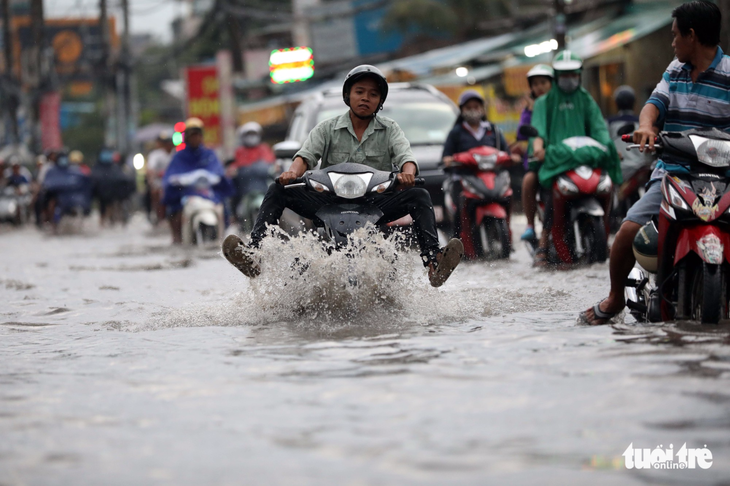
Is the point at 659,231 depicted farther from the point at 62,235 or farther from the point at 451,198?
the point at 62,235

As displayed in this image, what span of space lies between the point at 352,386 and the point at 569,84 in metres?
6.00

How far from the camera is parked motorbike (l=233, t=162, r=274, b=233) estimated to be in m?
17.4

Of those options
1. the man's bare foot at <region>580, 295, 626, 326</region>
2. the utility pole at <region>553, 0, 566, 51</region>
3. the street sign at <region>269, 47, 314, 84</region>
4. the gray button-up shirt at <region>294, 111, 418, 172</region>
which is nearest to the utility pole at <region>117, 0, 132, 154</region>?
the street sign at <region>269, 47, 314, 84</region>

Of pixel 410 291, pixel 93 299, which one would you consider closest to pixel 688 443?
pixel 410 291

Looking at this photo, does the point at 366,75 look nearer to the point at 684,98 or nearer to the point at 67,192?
the point at 684,98

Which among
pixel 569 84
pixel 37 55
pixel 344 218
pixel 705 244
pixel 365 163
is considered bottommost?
pixel 705 244

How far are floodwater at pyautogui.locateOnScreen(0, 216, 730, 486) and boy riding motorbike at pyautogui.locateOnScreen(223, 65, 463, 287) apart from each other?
19 centimetres

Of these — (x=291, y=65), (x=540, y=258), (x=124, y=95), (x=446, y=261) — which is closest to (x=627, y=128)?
(x=540, y=258)

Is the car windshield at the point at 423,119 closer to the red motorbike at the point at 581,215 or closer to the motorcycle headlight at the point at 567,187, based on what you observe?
the red motorbike at the point at 581,215

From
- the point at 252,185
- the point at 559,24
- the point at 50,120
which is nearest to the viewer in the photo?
the point at 252,185

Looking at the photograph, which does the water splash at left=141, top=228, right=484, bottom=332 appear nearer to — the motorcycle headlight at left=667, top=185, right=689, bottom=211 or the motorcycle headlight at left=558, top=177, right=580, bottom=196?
the motorcycle headlight at left=667, top=185, right=689, bottom=211

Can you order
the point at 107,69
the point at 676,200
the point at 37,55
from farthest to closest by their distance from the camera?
the point at 37,55
the point at 107,69
the point at 676,200

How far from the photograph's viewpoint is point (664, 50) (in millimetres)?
20500

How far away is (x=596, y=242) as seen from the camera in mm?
9688
